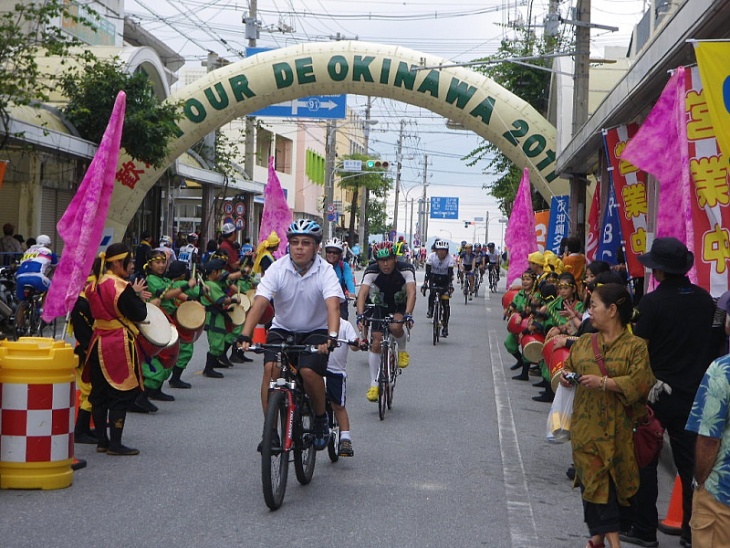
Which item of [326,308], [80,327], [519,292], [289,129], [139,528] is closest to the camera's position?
[139,528]

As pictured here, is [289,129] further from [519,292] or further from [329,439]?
[329,439]

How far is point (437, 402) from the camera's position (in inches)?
479

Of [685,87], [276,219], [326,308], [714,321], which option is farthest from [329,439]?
[276,219]

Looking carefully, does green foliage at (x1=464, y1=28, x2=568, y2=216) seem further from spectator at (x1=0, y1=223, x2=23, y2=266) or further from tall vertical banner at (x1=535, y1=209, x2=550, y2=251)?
spectator at (x1=0, y1=223, x2=23, y2=266)

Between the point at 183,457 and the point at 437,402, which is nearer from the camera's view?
the point at 183,457

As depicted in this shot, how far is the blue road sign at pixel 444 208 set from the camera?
3839 inches

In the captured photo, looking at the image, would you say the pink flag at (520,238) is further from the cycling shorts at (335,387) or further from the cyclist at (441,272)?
the cycling shorts at (335,387)

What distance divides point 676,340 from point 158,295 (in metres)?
6.44

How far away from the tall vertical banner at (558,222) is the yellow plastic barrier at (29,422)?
1723 cm

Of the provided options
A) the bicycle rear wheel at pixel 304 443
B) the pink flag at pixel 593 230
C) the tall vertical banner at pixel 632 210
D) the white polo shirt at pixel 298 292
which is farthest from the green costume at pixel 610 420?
the pink flag at pixel 593 230

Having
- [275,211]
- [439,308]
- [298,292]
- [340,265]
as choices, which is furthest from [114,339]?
[275,211]

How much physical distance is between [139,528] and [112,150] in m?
3.60

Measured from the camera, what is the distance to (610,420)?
575 centimetres

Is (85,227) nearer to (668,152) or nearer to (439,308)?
(668,152)
